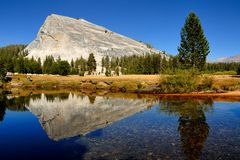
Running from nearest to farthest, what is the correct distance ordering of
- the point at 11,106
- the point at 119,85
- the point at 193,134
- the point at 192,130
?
the point at 193,134, the point at 192,130, the point at 11,106, the point at 119,85

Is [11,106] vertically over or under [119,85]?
under

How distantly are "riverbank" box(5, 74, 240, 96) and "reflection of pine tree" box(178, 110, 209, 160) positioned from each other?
3114 cm

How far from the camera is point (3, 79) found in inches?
3999

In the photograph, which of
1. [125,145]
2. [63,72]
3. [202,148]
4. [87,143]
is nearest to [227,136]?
[202,148]

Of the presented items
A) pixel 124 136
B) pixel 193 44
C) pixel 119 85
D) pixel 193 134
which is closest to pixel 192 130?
pixel 193 134

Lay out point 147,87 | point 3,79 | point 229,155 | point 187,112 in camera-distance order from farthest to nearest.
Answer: point 3,79 < point 147,87 < point 187,112 < point 229,155

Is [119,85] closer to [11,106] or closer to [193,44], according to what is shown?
[193,44]

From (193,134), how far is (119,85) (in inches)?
2357

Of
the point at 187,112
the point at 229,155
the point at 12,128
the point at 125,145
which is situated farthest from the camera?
the point at 187,112

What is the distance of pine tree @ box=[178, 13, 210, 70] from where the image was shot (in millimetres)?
85312

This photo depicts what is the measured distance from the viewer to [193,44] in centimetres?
8612

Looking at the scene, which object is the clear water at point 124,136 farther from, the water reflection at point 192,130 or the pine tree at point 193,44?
the pine tree at point 193,44

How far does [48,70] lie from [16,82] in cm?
5355

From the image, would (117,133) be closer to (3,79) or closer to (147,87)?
(147,87)
